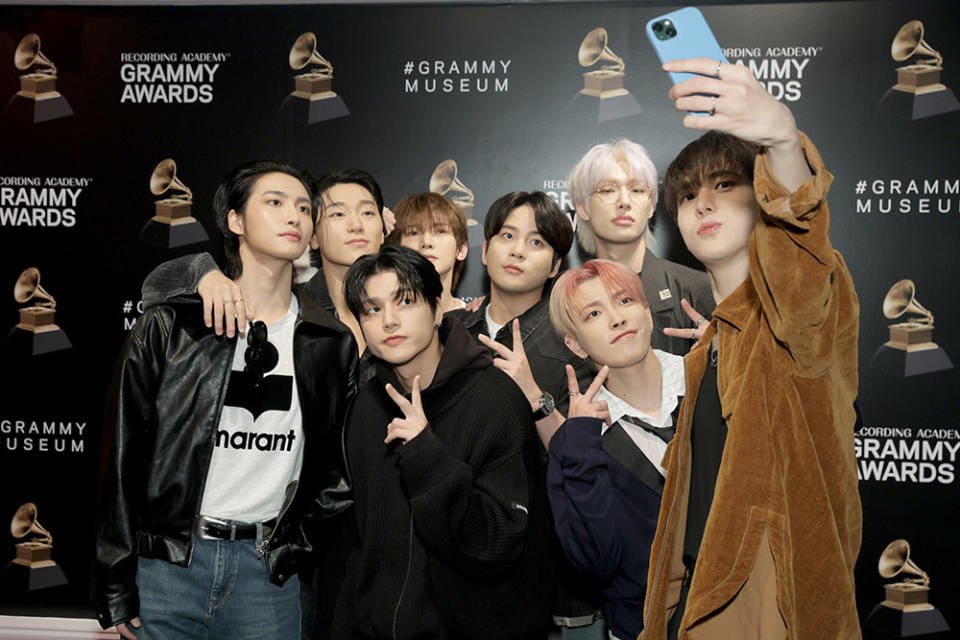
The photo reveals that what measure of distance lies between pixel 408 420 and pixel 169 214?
222 cm

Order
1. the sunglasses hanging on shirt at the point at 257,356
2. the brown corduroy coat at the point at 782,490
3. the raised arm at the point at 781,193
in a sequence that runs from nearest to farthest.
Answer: the raised arm at the point at 781,193, the brown corduroy coat at the point at 782,490, the sunglasses hanging on shirt at the point at 257,356

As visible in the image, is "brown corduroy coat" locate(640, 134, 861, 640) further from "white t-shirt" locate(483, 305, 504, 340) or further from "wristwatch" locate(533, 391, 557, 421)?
"white t-shirt" locate(483, 305, 504, 340)

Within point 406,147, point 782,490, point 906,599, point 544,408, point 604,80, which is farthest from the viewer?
point 406,147

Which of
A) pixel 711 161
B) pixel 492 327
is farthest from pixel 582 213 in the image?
pixel 711 161

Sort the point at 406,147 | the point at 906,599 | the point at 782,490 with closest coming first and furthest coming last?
the point at 782,490 < the point at 906,599 < the point at 406,147

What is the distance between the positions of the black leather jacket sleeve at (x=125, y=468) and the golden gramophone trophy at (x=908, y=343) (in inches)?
115

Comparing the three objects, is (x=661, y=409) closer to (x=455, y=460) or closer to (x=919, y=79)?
(x=455, y=460)

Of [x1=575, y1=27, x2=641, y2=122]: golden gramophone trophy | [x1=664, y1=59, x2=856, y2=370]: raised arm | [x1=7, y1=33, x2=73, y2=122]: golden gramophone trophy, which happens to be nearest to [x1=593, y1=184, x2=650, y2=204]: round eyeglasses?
[x1=575, y1=27, x2=641, y2=122]: golden gramophone trophy

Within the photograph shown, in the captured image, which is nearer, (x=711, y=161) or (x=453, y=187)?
(x=711, y=161)

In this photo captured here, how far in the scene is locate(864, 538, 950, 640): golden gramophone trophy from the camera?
335 cm

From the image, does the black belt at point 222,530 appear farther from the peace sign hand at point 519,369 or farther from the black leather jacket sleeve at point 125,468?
the peace sign hand at point 519,369

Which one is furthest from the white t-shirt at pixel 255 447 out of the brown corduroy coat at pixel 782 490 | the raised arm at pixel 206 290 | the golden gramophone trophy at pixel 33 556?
the golden gramophone trophy at pixel 33 556

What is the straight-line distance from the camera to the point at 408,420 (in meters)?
2.05

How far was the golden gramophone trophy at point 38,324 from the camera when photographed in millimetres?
3715
